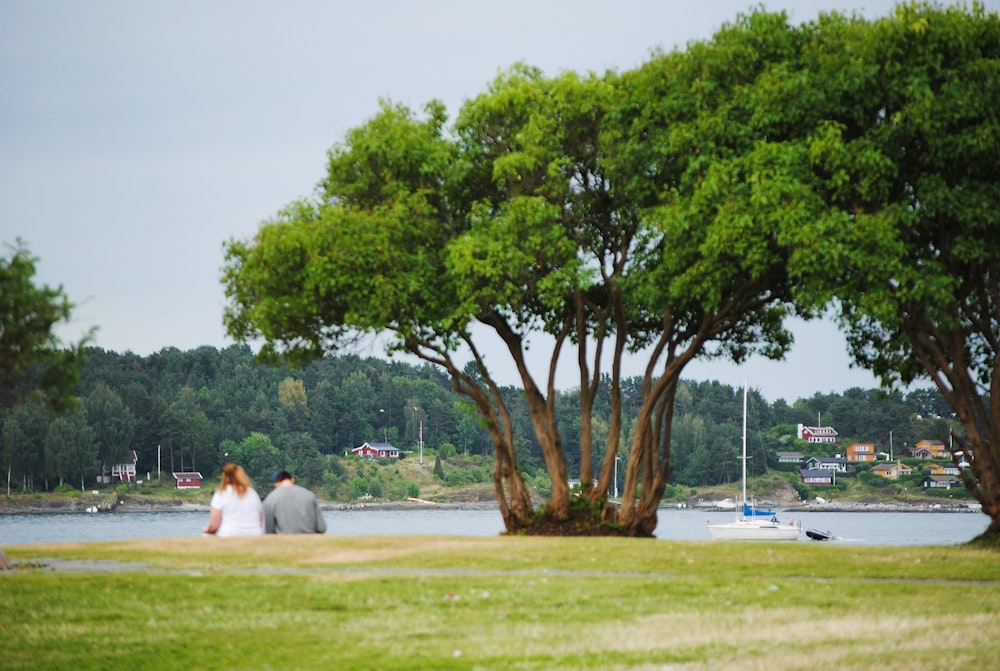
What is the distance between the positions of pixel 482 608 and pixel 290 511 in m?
8.93

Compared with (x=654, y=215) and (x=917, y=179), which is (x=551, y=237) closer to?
(x=654, y=215)

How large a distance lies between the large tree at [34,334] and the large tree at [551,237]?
16.1ft

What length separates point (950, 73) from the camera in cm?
2978

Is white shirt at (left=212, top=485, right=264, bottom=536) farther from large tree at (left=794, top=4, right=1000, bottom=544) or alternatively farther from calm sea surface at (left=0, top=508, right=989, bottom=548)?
calm sea surface at (left=0, top=508, right=989, bottom=548)

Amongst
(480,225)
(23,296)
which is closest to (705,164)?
(480,225)

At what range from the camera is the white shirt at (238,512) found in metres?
24.1

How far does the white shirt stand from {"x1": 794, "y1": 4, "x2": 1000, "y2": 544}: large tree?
12883mm

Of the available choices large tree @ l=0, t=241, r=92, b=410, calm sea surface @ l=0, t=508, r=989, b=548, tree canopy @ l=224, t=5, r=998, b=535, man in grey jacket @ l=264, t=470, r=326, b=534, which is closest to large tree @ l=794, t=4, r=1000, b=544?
tree canopy @ l=224, t=5, r=998, b=535

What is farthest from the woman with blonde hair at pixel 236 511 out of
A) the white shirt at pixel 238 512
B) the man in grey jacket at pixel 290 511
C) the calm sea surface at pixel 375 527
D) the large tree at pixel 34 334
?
the calm sea surface at pixel 375 527

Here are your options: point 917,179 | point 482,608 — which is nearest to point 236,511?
point 482,608

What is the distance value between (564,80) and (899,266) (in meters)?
10.7

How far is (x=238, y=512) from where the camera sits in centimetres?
2416

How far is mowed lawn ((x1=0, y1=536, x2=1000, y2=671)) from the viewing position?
44.6 ft

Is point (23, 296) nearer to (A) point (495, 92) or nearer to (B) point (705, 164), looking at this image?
(A) point (495, 92)
